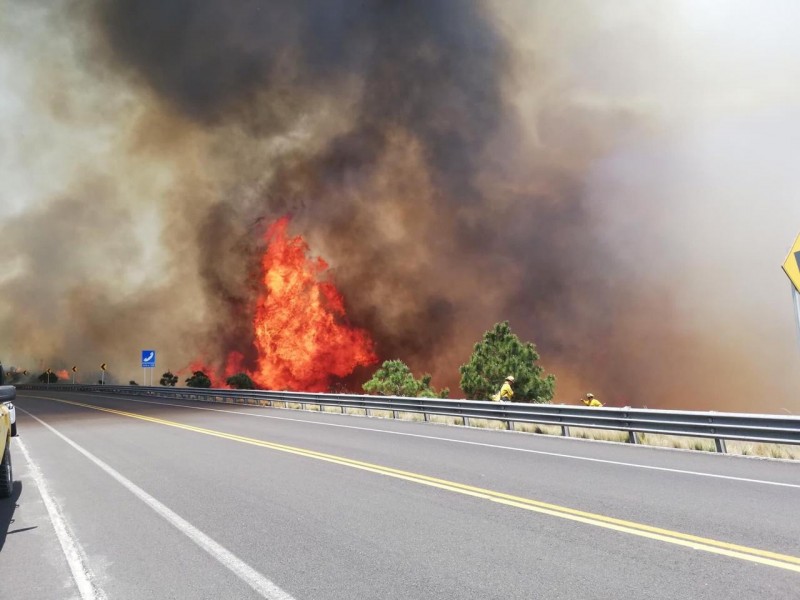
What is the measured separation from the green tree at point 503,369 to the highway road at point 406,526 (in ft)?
154

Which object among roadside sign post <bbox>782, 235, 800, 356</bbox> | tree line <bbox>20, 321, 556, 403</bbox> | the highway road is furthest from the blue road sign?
roadside sign post <bbox>782, 235, 800, 356</bbox>

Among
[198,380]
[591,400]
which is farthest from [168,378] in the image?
[591,400]

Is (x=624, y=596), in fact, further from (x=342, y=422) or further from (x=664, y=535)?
(x=342, y=422)

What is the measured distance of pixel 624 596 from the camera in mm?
3969

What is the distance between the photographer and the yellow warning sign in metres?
11.0

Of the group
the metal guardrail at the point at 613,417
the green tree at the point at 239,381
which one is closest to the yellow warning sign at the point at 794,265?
the metal guardrail at the point at 613,417

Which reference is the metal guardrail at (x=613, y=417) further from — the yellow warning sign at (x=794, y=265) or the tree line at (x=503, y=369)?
the tree line at (x=503, y=369)

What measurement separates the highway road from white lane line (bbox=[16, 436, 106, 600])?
2 centimetres

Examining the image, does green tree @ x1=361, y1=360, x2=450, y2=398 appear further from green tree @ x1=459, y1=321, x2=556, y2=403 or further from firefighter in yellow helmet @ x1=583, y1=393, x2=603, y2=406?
firefighter in yellow helmet @ x1=583, y1=393, x2=603, y2=406

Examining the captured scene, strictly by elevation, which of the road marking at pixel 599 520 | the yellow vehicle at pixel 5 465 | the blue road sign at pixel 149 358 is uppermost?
the blue road sign at pixel 149 358

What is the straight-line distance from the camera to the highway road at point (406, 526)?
14.4 ft

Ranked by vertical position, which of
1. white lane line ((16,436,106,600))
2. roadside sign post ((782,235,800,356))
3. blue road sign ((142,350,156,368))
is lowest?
white lane line ((16,436,106,600))

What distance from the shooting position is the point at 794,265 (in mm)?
11281

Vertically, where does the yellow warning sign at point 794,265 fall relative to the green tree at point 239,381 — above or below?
below
